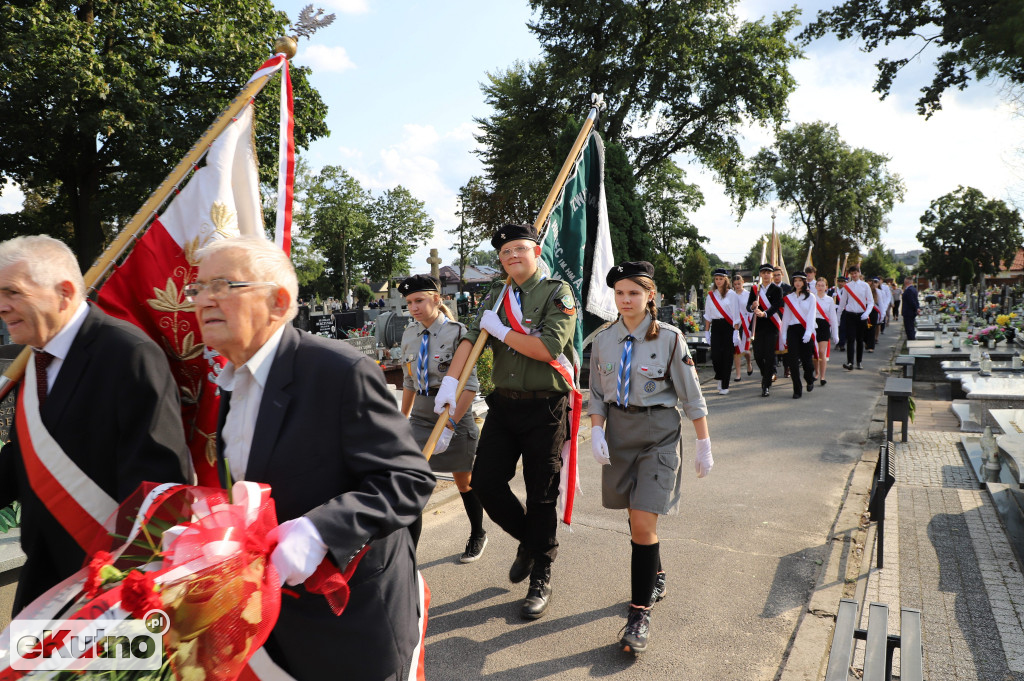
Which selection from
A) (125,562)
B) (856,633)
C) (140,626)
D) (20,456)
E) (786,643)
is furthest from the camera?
(786,643)

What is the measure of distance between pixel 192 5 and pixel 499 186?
12.8m

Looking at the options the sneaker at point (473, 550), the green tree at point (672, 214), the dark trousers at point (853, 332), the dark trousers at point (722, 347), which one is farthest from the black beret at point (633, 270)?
the green tree at point (672, 214)

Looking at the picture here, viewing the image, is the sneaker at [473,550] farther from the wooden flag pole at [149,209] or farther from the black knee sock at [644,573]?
the wooden flag pole at [149,209]

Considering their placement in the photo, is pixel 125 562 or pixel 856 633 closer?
pixel 125 562

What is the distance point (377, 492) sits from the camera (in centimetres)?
166

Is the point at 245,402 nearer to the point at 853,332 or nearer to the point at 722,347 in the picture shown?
the point at 722,347

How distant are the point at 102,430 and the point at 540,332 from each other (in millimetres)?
2177

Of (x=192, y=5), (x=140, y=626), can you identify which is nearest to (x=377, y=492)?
(x=140, y=626)

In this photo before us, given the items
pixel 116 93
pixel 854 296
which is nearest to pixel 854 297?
pixel 854 296

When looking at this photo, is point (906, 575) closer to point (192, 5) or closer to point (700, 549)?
point (700, 549)

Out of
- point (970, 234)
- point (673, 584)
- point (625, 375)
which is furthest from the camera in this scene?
point (970, 234)

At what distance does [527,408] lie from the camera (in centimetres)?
377

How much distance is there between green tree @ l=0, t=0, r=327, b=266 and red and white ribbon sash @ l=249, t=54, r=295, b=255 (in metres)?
15.5

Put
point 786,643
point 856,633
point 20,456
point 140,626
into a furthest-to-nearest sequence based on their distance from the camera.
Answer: point 786,643, point 856,633, point 20,456, point 140,626
